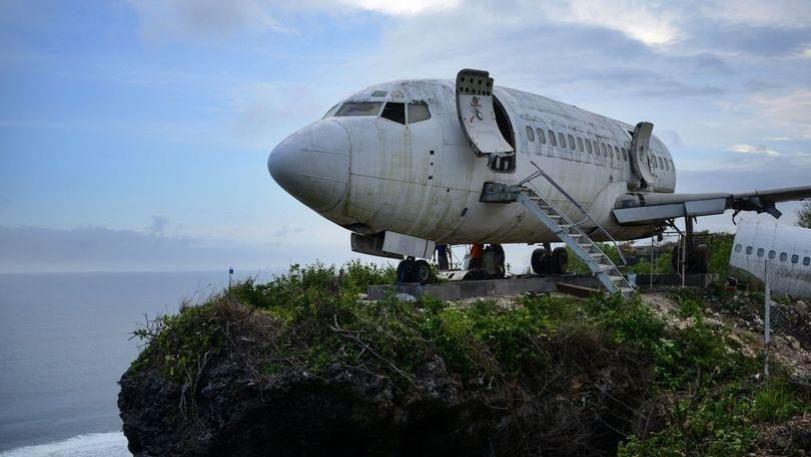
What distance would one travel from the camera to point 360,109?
16.5 meters

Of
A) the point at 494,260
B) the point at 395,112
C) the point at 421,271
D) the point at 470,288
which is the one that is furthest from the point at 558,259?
the point at 395,112

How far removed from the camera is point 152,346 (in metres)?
13.6

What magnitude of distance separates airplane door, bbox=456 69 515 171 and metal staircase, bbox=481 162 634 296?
1.67 ft

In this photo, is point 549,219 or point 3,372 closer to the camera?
point 549,219

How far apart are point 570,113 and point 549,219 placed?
4.88m

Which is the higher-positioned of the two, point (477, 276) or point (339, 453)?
point (477, 276)

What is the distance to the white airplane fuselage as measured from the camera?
50.3 feet

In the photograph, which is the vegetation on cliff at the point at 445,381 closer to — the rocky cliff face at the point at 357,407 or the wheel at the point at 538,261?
the rocky cliff face at the point at 357,407

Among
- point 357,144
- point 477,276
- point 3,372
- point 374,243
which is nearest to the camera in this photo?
point 357,144

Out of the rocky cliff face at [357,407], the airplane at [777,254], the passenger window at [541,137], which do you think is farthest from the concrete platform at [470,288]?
the airplane at [777,254]

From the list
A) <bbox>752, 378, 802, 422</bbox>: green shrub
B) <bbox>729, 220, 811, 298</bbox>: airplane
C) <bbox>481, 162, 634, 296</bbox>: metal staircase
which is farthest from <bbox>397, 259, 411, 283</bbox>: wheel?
<bbox>729, 220, 811, 298</bbox>: airplane

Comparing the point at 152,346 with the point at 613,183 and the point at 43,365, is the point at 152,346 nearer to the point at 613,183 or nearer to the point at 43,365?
the point at 613,183

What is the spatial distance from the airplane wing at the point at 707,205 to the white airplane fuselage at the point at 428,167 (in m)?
1.40

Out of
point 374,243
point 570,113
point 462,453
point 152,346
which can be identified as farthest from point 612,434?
point 570,113
